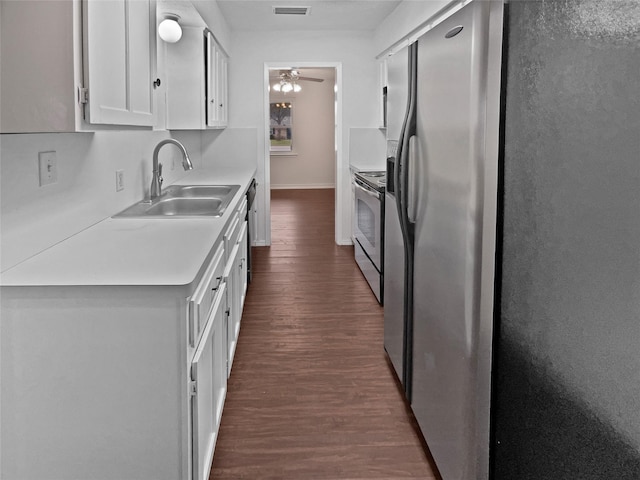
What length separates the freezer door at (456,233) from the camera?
175cm

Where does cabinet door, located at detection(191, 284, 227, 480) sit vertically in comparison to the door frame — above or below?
below

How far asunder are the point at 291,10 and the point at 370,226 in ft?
7.30

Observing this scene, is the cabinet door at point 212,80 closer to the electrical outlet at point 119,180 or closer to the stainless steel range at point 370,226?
the stainless steel range at point 370,226

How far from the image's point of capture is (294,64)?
684cm

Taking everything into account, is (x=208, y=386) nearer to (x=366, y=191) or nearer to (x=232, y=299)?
(x=232, y=299)

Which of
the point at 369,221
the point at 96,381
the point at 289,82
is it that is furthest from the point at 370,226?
the point at 289,82

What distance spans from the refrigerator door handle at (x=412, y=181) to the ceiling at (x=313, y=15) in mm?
3328

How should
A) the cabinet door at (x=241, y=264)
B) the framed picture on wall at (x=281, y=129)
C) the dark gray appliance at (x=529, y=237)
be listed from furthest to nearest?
the framed picture on wall at (x=281, y=129), the cabinet door at (x=241, y=264), the dark gray appliance at (x=529, y=237)

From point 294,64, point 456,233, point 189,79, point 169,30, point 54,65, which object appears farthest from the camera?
point 294,64

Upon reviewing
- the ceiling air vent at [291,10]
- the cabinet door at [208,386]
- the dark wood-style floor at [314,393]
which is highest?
the ceiling air vent at [291,10]

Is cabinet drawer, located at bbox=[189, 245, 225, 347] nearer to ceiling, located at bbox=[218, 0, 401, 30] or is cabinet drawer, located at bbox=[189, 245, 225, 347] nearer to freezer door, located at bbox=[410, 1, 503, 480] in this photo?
freezer door, located at bbox=[410, 1, 503, 480]

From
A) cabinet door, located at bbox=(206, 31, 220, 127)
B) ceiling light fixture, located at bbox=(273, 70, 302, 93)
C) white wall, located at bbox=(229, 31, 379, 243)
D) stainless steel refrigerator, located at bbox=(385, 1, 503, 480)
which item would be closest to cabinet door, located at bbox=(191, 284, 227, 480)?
stainless steel refrigerator, located at bbox=(385, 1, 503, 480)

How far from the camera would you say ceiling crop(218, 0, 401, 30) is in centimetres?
546

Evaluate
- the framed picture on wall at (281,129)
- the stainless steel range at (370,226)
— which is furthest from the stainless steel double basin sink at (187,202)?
the framed picture on wall at (281,129)
